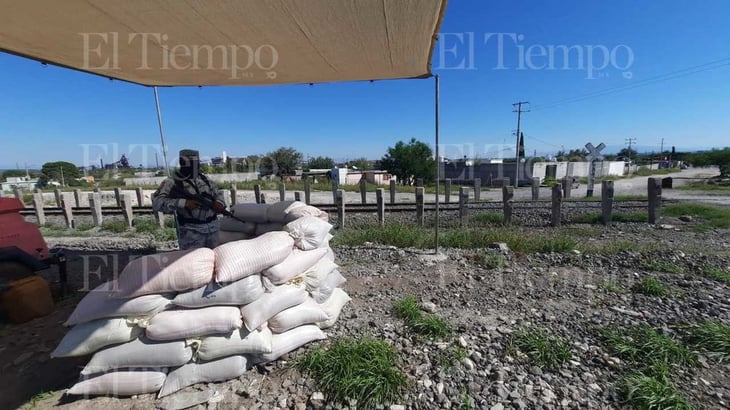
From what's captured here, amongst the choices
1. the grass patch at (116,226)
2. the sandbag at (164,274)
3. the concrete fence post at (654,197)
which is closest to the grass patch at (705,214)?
the concrete fence post at (654,197)

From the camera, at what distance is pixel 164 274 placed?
6.75 ft

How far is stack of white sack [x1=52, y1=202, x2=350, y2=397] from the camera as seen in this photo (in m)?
→ 2.01

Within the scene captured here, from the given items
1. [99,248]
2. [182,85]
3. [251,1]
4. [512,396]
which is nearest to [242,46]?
[251,1]

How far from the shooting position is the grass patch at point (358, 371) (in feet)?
6.57

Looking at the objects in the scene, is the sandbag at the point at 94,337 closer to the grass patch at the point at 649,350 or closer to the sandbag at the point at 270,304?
the sandbag at the point at 270,304

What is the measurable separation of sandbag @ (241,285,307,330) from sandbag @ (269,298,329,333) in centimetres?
5

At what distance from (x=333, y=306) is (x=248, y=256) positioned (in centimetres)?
106

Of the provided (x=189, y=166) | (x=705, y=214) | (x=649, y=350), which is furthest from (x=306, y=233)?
(x=705, y=214)

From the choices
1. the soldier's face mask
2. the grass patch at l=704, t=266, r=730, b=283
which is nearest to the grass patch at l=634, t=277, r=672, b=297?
the grass patch at l=704, t=266, r=730, b=283

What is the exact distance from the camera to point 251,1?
205cm

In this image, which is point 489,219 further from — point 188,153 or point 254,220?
point 188,153

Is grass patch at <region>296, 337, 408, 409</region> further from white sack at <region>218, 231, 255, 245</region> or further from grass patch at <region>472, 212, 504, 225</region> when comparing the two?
grass patch at <region>472, 212, 504, 225</region>

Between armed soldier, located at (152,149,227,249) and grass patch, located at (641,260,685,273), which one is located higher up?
armed soldier, located at (152,149,227,249)

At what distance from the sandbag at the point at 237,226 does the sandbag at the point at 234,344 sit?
76.8 inches
